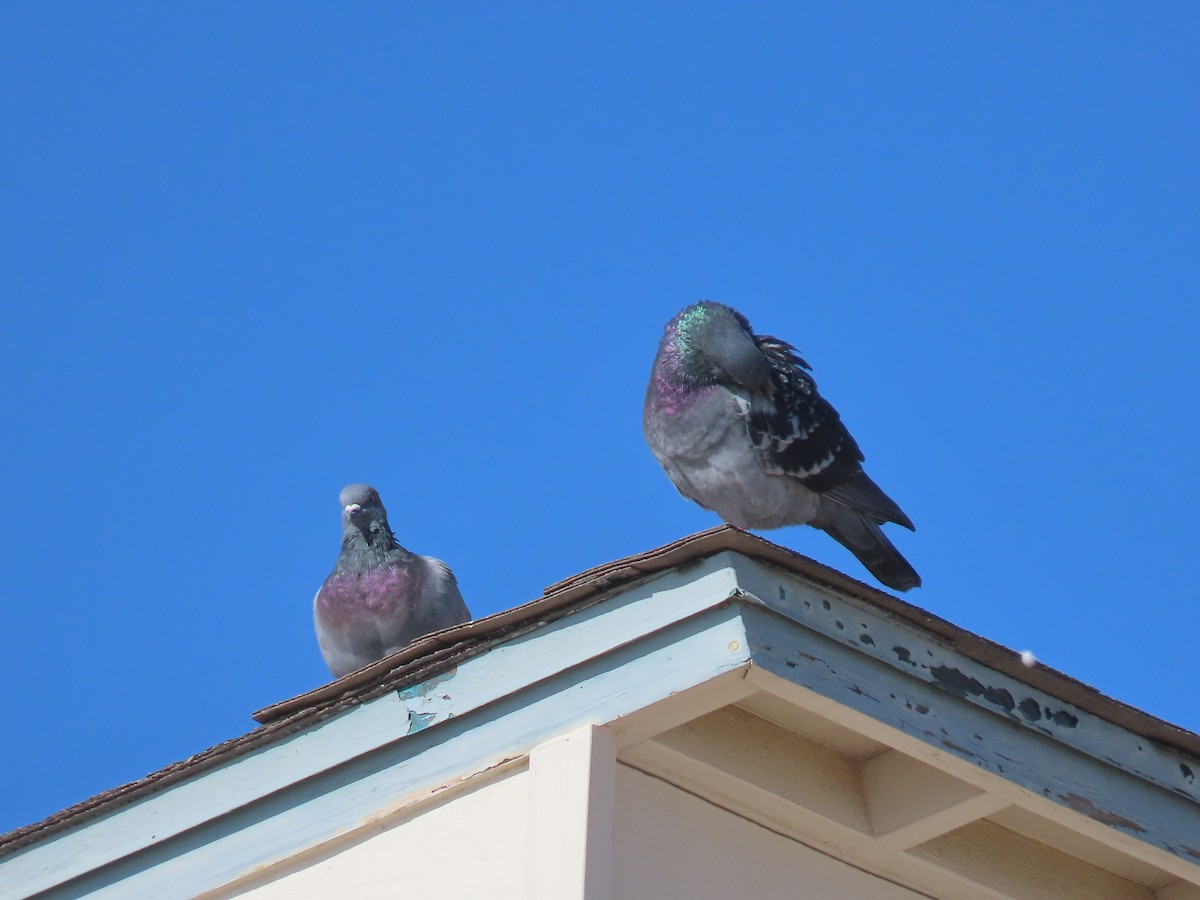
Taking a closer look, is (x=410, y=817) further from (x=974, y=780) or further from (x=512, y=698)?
(x=974, y=780)

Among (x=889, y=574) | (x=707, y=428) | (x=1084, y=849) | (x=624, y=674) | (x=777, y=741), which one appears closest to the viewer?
(x=624, y=674)

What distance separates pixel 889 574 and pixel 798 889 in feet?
13.9

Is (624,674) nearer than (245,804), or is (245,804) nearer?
(624,674)

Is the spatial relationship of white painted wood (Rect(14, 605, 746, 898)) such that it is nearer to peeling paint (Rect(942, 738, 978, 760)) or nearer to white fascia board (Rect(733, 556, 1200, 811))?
white fascia board (Rect(733, 556, 1200, 811))

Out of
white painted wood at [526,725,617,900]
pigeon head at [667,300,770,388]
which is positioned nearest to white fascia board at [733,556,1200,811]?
white painted wood at [526,725,617,900]

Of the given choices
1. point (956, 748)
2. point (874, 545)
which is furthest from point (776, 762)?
point (874, 545)

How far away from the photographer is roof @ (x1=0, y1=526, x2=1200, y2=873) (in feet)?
11.8

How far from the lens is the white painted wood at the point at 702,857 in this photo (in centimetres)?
351

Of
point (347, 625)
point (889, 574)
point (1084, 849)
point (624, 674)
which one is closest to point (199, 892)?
point (624, 674)

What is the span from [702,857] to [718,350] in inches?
158

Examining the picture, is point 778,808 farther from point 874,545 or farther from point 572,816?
point 874,545

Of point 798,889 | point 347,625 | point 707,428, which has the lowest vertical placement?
point 798,889

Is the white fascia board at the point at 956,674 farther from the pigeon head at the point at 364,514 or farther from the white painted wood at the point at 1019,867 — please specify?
the pigeon head at the point at 364,514

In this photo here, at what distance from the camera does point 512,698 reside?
12.3 feet
